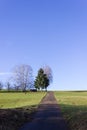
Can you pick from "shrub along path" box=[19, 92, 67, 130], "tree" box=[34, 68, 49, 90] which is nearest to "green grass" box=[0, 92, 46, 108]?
"shrub along path" box=[19, 92, 67, 130]

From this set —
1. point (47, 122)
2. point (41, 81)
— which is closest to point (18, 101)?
point (47, 122)

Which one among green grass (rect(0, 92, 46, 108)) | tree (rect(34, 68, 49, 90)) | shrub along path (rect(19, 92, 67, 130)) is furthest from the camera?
tree (rect(34, 68, 49, 90))

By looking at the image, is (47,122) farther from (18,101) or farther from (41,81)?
(41,81)

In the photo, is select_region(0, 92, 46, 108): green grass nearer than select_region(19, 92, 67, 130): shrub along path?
No

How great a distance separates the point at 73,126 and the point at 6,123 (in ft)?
13.7

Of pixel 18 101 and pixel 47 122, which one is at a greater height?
pixel 18 101

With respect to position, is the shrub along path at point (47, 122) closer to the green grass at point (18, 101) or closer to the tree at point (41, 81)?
the green grass at point (18, 101)

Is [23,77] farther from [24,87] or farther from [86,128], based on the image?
[86,128]

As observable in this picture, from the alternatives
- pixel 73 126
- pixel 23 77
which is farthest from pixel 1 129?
pixel 23 77

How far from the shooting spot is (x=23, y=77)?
522 ft

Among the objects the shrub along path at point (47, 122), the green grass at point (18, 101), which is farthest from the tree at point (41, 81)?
the shrub along path at point (47, 122)

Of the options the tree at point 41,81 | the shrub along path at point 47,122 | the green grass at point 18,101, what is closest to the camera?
the shrub along path at point 47,122

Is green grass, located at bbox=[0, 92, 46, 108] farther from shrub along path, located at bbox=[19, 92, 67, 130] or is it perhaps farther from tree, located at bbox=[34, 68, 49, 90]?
tree, located at bbox=[34, 68, 49, 90]

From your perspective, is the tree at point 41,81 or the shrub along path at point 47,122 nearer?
the shrub along path at point 47,122
